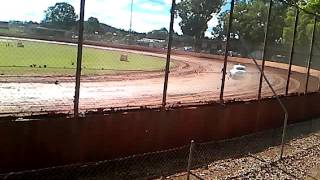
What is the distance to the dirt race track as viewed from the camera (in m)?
12.9

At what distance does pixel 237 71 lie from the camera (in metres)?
18.1

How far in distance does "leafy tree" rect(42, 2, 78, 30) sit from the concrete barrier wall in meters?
1.57

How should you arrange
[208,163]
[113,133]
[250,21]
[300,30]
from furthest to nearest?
1. [300,30]
2. [250,21]
3. [208,163]
4. [113,133]

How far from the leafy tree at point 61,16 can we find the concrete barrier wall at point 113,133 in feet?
5.14

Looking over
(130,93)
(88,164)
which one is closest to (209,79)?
(130,93)

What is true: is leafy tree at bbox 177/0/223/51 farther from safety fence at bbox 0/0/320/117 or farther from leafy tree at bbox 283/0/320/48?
leafy tree at bbox 283/0/320/48

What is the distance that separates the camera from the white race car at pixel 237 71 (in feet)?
56.5

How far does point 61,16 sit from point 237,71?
11.2 metres

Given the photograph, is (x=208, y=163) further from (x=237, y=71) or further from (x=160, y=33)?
(x=237, y=71)

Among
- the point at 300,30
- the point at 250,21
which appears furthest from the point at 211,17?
the point at 300,30

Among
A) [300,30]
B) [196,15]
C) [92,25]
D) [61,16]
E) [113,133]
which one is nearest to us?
[61,16]

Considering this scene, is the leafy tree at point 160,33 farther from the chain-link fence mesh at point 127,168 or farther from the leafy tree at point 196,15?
the chain-link fence mesh at point 127,168

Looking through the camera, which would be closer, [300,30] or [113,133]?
[113,133]

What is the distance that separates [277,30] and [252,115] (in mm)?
5551
